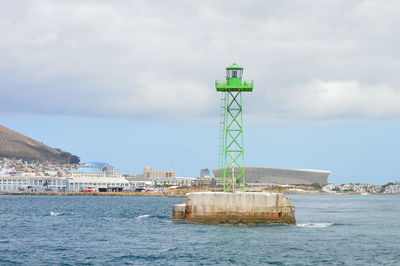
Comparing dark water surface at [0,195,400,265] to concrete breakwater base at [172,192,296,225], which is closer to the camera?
dark water surface at [0,195,400,265]

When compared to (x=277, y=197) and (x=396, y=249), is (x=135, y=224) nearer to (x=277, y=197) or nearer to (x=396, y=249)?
(x=277, y=197)

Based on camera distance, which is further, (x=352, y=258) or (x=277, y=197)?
(x=277, y=197)

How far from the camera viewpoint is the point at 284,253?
3588 cm

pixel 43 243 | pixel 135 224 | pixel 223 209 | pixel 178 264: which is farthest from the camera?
pixel 135 224

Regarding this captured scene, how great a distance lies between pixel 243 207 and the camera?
46.4 m

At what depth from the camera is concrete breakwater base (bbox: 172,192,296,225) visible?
46.5 m

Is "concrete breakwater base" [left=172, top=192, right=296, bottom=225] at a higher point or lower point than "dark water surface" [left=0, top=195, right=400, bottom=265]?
higher

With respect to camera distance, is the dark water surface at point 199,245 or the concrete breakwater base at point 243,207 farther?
the concrete breakwater base at point 243,207

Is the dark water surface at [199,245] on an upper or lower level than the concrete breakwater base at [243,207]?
lower

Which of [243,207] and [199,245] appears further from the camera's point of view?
[243,207]

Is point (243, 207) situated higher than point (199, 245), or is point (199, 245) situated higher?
point (243, 207)

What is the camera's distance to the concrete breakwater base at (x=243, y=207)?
46469mm

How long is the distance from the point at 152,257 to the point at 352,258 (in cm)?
1149

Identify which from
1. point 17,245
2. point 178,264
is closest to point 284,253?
point 178,264
